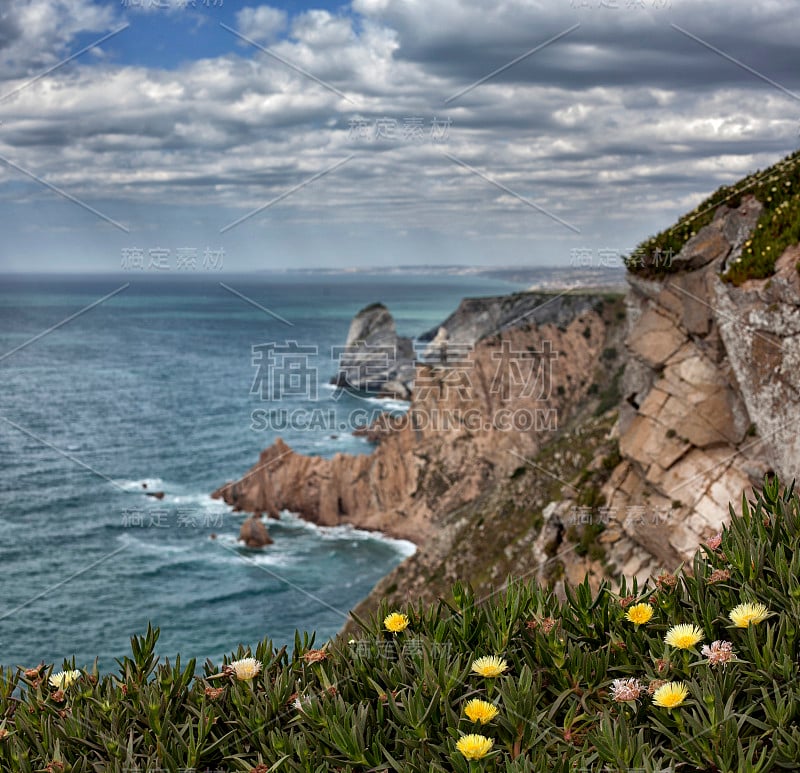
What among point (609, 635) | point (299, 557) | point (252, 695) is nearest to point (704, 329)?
point (609, 635)

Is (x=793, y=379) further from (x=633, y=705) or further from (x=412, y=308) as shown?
(x=412, y=308)

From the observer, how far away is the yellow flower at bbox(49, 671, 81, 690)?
13.0 ft

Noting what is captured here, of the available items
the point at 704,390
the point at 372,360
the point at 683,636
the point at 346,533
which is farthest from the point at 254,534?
the point at 683,636

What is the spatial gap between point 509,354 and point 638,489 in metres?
56.8

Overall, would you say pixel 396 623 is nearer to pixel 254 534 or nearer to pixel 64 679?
pixel 64 679

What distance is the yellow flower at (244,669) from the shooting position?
3.78 metres

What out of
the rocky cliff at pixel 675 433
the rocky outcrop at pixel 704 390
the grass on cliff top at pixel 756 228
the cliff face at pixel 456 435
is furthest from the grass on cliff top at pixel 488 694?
the cliff face at pixel 456 435

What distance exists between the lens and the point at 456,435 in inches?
2849

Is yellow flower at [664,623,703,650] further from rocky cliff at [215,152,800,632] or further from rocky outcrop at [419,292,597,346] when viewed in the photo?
A: rocky outcrop at [419,292,597,346]

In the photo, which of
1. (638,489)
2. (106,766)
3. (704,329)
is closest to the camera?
(106,766)

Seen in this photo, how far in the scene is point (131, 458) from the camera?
98500 mm

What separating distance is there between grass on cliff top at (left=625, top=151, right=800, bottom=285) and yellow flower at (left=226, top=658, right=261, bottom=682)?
11.0 m

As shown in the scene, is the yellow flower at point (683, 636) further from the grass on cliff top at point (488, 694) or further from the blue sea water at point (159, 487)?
the blue sea water at point (159, 487)

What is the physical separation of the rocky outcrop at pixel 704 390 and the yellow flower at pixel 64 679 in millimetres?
10158
